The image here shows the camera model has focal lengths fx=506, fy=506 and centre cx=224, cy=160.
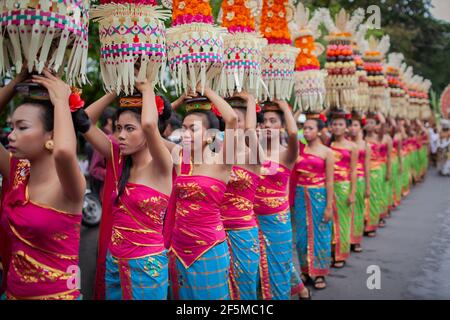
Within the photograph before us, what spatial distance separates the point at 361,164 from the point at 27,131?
5.96 meters

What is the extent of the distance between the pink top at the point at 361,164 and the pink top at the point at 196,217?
4.48m

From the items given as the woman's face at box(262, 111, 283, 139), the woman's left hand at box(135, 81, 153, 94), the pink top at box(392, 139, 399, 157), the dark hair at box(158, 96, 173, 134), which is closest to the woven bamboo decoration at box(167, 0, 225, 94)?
the dark hair at box(158, 96, 173, 134)

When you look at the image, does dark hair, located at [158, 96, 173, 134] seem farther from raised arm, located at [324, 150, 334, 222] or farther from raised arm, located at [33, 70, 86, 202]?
raised arm, located at [324, 150, 334, 222]

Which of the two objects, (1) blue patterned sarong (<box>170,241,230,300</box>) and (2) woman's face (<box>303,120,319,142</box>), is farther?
(2) woman's face (<box>303,120,319,142</box>)

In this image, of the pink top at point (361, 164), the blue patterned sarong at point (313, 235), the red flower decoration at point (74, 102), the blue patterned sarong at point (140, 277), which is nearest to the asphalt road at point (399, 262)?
the blue patterned sarong at point (313, 235)

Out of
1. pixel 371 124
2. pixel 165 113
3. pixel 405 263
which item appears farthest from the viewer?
pixel 371 124

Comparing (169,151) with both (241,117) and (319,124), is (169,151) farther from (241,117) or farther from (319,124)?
(319,124)

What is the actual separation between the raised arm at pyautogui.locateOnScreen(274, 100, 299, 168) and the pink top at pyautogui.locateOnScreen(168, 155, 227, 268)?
44.1 inches

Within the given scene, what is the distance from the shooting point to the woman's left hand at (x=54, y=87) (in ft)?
6.91

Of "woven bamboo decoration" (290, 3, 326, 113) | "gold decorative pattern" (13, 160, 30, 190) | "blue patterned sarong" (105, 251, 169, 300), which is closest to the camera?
"gold decorative pattern" (13, 160, 30, 190)

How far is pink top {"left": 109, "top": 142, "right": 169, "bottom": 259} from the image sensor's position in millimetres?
2807

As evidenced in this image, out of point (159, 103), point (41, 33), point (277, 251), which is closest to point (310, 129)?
point (277, 251)

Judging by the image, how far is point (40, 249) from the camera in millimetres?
2268

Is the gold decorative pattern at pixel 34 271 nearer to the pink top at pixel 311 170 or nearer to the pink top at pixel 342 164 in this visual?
the pink top at pixel 311 170
